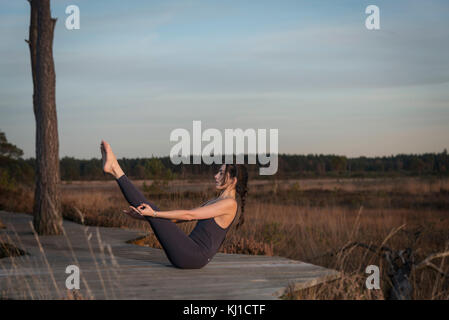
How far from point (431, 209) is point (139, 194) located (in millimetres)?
17837

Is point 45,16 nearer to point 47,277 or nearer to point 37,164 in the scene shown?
point 37,164

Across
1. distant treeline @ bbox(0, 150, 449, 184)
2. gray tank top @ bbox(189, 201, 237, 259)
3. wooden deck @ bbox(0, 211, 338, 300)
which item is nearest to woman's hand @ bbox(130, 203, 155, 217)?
wooden deck @ bbox(0, 211, 338, 300)

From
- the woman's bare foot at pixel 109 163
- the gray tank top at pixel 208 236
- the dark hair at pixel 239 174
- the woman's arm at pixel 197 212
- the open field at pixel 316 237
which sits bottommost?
the open field at pixel 316 237

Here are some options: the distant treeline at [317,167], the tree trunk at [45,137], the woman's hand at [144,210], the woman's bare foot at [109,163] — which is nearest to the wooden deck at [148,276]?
the woman's hand at [144,210]

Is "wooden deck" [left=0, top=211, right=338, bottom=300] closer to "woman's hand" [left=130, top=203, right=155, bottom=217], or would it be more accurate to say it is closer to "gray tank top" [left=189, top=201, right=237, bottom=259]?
"gray tank top" [left=189, top=201, right=237, bottom=259]

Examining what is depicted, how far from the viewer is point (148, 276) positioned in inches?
168

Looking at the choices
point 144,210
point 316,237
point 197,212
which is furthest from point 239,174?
point 316,237

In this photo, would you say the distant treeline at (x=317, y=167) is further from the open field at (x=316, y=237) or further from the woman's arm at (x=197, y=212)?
the woman's arm at (x=197, y=212)

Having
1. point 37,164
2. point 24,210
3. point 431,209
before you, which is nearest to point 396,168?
point 431,209

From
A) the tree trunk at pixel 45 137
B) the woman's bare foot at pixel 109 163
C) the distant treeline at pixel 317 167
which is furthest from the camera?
the distant treeline at pixel 317 167

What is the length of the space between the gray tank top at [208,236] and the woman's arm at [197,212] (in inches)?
5.7

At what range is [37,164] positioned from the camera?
795cm

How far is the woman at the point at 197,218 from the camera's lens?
14.0 ft

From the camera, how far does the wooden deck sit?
370cm
